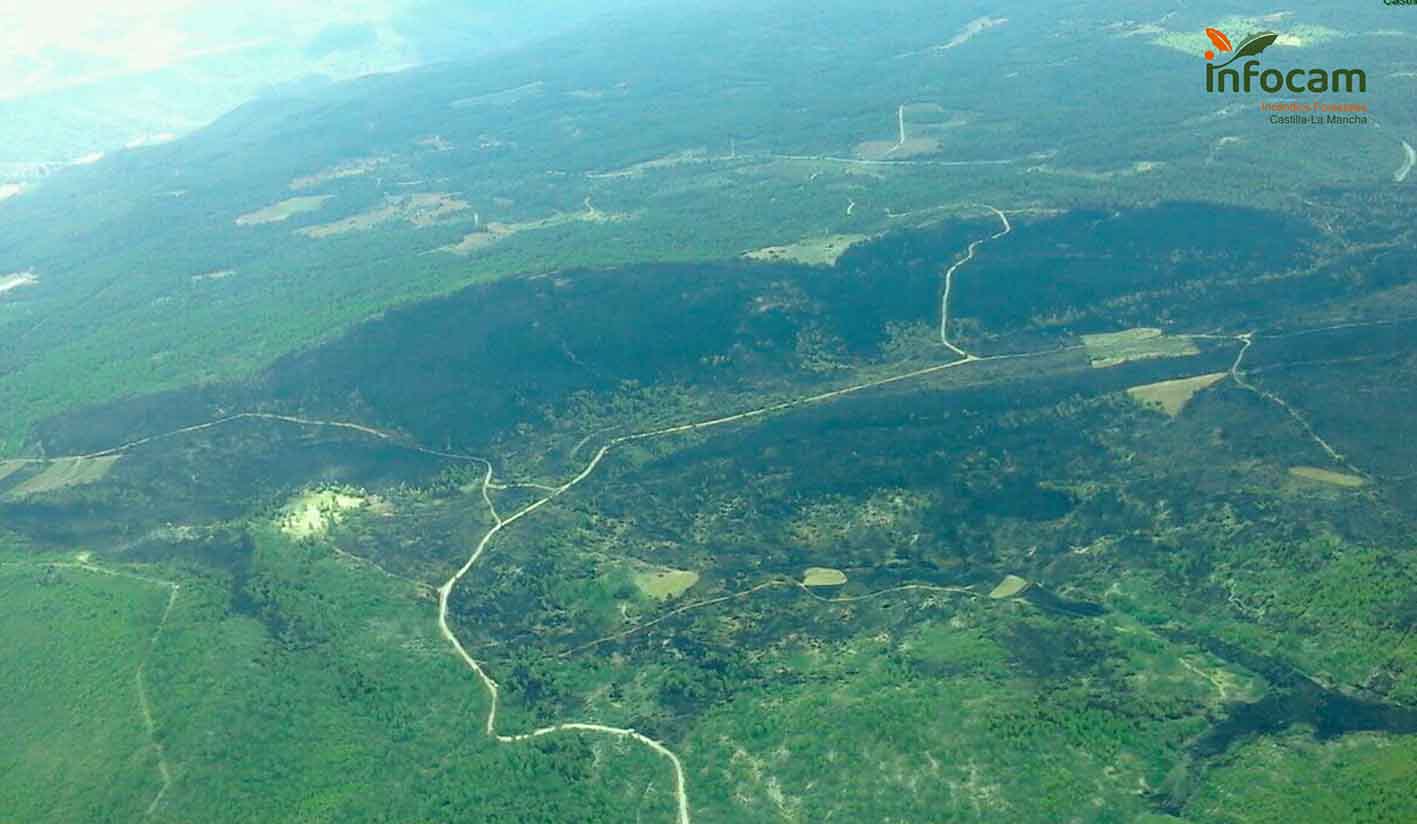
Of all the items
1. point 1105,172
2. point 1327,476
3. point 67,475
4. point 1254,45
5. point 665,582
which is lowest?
point 1327,476

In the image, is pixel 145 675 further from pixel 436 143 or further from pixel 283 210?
pixel 436 143

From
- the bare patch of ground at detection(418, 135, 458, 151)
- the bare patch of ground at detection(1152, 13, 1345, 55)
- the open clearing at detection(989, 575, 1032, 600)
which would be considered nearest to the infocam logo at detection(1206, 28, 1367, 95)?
the bare patch of ground at detection(1152, 13, 1345, 55)

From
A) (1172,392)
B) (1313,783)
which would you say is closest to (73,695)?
(1313,783)

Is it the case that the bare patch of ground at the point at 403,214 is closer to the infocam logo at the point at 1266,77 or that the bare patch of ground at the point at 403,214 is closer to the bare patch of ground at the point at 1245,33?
the infocam logo at the point at 1266,77

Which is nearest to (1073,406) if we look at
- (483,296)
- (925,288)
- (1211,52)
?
(925,288)

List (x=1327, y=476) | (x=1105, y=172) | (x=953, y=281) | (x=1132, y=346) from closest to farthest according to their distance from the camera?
(x=1327, y=476) < (x=1132, y=346) < (x=953, y=281) < (x=1105, y=172)

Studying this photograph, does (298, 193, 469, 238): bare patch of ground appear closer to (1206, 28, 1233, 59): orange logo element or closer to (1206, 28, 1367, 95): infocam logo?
(1206, 28, 1367, 95): infocam logo

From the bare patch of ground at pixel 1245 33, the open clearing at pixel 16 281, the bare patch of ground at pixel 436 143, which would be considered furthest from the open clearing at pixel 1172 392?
the open clearing at pixel 16 281
